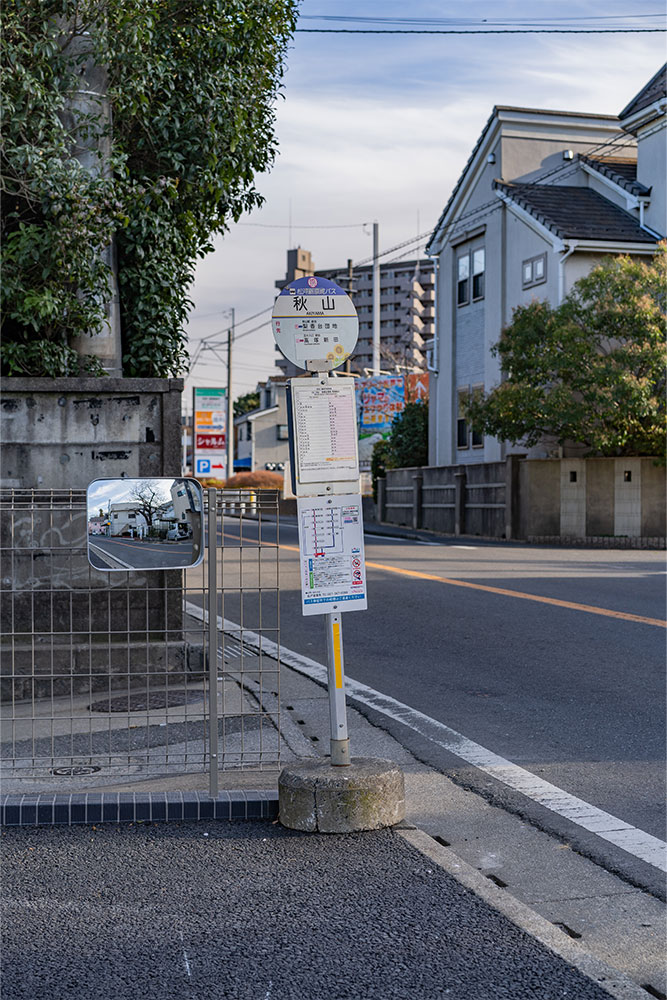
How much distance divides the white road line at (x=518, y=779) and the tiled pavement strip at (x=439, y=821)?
277mm

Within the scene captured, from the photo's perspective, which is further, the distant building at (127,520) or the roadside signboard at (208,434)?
the roadside signboard at (208,434)

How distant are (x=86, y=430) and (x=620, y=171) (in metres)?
28.2

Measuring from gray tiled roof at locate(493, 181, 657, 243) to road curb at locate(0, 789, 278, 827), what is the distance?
85.7 feet

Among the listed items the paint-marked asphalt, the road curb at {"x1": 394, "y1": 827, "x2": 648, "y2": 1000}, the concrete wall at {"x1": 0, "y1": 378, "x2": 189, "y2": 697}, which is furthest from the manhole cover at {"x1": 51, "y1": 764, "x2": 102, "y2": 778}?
the paint-marked asphalt

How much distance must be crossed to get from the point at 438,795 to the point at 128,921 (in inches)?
87.7

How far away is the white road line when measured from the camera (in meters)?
5.03

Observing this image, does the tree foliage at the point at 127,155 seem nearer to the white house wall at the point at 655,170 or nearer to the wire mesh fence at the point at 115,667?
the wire mesh fence at the point at 115,667

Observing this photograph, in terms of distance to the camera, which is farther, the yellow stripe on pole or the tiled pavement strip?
Result: the yellow stripe on pole

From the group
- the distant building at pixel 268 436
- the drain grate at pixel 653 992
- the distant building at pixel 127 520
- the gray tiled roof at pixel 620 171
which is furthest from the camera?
the distant building at pixel 268 436

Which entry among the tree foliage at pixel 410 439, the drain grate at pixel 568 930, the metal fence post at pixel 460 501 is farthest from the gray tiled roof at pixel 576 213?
the drain grate at pixel 568 930

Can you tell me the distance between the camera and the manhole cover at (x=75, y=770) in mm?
5988

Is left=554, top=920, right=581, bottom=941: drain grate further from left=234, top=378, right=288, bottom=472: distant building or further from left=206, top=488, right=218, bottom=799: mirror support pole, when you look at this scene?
left=234, top=378, right=288, bottom=472: distant building

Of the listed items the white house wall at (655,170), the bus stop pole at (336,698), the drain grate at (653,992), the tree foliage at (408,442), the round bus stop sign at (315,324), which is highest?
the white house wall at (655,170)

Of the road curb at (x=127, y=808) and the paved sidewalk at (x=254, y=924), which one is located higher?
the road curb at (x=127, y=808)
